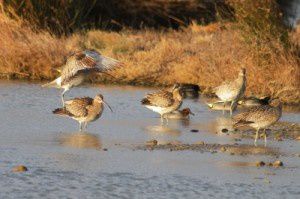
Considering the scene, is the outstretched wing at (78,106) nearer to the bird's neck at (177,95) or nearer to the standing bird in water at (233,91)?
the bird's neck at (177,95)

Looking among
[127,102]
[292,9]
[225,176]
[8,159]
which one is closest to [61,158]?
[8,159]

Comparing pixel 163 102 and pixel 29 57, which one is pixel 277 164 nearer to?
pixel 163 102

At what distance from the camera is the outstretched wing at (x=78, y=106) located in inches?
611

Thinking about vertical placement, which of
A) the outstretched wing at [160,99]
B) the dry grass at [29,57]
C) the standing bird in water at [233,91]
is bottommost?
the outstretched wing at [160,99]

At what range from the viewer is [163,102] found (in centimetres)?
1692

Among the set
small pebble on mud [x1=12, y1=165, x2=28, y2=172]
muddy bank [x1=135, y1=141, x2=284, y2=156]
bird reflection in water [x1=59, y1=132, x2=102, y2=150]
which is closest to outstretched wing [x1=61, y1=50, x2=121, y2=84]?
bird reflection in water [x1=59, y1=132, x2=102, y2=150]

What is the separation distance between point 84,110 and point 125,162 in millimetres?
2952

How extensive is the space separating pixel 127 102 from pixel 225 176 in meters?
7.75

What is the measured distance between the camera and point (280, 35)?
827 inches

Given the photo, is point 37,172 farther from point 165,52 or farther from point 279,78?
point 165,52

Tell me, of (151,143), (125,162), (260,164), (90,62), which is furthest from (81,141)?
(90,62)

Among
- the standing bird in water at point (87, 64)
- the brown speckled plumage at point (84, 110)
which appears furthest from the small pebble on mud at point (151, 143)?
the standing bird in water at point (87, 64)

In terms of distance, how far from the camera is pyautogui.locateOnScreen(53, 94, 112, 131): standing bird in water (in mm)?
15469

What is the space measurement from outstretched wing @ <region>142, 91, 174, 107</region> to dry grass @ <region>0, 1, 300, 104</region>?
3.86 metres
